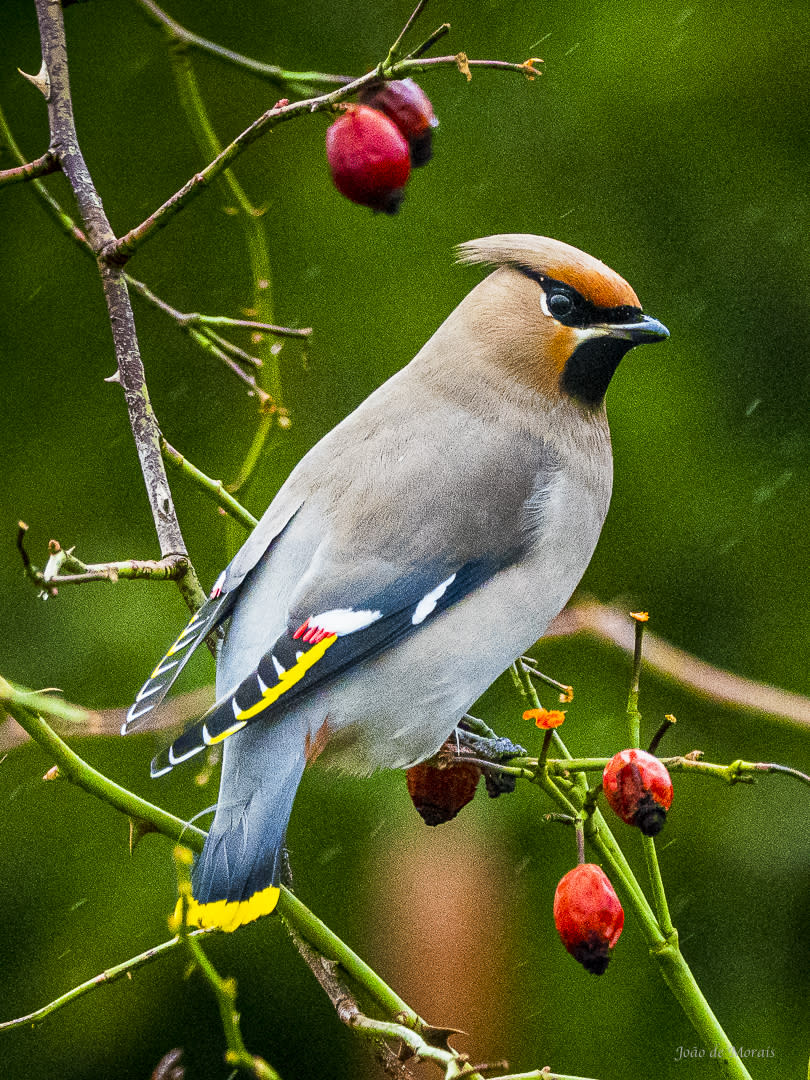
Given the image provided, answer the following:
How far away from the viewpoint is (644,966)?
2943mm

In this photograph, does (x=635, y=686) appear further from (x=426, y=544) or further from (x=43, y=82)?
(x=43, y=82)

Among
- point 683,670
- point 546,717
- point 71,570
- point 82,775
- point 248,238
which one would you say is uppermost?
point 248,238

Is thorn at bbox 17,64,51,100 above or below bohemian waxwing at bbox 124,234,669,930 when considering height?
above

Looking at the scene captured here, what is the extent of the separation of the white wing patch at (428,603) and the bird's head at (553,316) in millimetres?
338

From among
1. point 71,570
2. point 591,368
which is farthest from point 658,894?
point 591,368

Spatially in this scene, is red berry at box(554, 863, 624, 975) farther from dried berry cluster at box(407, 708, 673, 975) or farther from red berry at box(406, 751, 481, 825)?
red berry at box(406, 751, 481, 825)

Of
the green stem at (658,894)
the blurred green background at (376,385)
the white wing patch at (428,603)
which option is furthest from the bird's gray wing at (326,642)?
the blurred green background at (376,385)

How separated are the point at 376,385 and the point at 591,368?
1178 millimetres

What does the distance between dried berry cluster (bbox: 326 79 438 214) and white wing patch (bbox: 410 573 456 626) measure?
48cm

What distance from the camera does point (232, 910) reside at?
1.48 metres

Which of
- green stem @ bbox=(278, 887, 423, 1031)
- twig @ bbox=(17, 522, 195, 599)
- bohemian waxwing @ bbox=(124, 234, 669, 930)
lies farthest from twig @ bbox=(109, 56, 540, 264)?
green stem @ bbox=(278, 887, 423, 1031)

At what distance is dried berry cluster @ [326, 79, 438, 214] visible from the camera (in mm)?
1549

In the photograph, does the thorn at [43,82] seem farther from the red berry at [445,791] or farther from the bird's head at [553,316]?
the red berry at [445,791]

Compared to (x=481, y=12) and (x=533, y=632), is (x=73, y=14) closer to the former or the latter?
(x=481, y=12)
